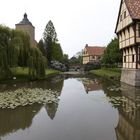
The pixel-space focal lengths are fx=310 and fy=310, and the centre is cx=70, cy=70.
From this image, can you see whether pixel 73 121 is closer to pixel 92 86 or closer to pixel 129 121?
pixel 129 121

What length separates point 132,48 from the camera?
96.1ft

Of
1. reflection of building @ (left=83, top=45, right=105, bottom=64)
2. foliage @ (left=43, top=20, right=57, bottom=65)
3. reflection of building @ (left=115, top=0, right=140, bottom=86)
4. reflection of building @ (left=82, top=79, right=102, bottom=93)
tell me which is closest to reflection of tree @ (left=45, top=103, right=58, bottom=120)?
reflection of building @ (left=82, top=79, right=102, bottom=93)

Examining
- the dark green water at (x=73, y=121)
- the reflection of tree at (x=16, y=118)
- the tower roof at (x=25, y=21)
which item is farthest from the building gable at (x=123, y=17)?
the tower roof at (x=25, y=21)

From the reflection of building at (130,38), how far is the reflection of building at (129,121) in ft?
32.9

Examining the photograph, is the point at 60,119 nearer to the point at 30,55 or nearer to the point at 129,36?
the point at 129,36

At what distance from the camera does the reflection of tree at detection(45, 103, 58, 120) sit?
14.4m

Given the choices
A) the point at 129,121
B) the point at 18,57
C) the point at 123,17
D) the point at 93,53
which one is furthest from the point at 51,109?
the point at 93,53

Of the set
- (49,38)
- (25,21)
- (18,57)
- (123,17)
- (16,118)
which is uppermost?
(25,21)

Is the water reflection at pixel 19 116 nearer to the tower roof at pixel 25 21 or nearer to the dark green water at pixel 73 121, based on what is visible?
the dark green water at pixel 73 121

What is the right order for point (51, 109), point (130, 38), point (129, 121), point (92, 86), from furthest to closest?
point (92, 86) < point (130, 38) < point (51, 109) < point (129, 121)

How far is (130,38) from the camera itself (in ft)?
95.7

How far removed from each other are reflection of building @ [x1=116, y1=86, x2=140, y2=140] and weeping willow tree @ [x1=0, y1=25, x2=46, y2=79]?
16129 mm

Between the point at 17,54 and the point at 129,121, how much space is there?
21.6 meters

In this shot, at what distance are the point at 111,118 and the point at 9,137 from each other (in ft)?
15.8
